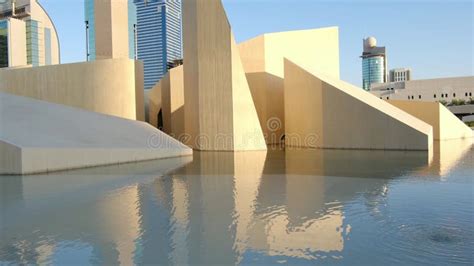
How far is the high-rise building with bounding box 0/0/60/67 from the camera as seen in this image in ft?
137

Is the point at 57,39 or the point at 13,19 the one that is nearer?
the point at 13,19

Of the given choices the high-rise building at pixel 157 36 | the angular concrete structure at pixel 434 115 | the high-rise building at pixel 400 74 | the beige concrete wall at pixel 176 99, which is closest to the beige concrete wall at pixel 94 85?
the beige concrete wall at pixel 176 99

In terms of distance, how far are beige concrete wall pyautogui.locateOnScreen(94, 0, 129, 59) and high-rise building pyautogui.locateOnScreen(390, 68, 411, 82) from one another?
11315cm

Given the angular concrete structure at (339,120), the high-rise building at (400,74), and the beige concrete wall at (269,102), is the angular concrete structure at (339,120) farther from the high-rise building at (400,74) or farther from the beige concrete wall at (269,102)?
the high-rise building at (400,74)

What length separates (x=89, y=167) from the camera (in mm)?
11242

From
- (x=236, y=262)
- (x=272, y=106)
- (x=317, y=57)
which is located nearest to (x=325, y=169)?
(x=236, y=262)

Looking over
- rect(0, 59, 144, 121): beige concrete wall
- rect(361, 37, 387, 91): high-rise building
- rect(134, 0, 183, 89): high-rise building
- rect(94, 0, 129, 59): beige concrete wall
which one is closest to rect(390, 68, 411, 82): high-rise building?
rect(361, 37, 387, 91): high-rise building

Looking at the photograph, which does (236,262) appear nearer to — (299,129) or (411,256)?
(411,256)

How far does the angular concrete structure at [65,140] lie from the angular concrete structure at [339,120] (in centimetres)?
593

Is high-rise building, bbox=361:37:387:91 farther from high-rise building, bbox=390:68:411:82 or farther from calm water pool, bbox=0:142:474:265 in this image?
calm water pool, bbox=0:142:474:265

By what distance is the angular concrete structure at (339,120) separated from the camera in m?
15.3

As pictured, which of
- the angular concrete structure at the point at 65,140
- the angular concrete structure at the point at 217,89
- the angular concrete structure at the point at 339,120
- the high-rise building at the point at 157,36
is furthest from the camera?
the high-rise building at the point at 157,36

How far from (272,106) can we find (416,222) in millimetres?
17914

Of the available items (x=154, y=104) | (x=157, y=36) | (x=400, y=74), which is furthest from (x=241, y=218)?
(x=400, y=74)
